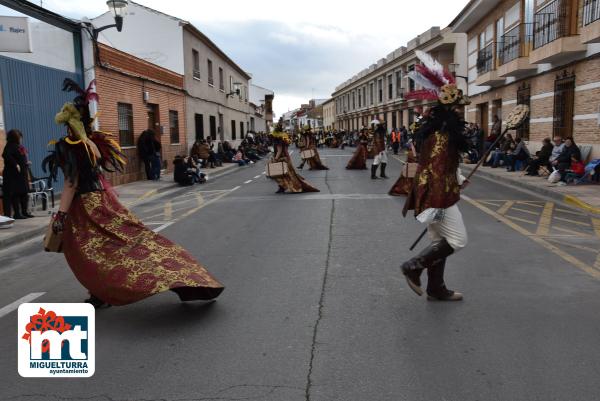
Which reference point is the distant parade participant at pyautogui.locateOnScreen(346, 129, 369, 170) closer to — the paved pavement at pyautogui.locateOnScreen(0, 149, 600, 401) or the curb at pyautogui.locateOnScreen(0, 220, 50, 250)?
the paved pavement at pyautogui.locateOnScreen(0, 149, 600, 401)

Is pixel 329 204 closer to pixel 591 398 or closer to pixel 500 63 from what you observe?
pixel 591 398

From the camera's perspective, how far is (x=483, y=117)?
2741 centimetres

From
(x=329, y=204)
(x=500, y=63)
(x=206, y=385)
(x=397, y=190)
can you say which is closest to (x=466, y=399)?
(x=206, y=385)

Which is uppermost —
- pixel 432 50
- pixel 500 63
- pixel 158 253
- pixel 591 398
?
pixel 432 50

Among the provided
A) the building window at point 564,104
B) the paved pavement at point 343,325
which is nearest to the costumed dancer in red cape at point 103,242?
the paved pavement at point 343,325

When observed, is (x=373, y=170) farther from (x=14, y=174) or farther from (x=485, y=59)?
(x=485, y=59)

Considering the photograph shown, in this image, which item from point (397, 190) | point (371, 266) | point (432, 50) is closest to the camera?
point (371, 266)

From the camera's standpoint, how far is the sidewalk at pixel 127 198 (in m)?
8.27

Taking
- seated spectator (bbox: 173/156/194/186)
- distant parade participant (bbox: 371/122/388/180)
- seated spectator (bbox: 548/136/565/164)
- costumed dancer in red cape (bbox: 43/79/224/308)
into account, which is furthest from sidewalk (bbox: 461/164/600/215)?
seated spectator (bbox: 173/156/194/186)

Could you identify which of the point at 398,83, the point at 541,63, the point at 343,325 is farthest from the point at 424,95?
the point at 398,83

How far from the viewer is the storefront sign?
10.6m

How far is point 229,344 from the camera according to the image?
384 cm

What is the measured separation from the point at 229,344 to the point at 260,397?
32.8 inches

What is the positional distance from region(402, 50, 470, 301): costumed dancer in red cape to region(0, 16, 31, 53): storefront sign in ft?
30.7
